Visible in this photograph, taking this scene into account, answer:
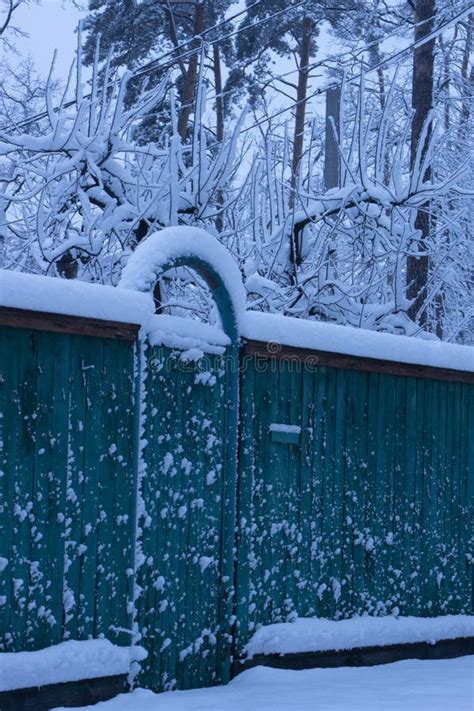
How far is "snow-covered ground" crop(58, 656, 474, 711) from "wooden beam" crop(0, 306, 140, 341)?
158 cm

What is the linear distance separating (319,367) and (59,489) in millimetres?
1951

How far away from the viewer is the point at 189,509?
16.5ft

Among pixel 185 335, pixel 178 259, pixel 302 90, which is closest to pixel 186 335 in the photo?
pixel 185 335

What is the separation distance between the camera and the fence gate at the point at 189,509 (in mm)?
4816

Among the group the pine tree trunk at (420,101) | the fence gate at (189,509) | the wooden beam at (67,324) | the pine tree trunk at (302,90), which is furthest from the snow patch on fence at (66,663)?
the pine tree trunk at (302,90)

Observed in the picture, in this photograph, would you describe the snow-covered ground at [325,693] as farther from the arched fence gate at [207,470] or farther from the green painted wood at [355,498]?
the green painted wood at [355,498]

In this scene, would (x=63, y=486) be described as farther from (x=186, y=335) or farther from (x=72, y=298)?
(x=186, y=335)

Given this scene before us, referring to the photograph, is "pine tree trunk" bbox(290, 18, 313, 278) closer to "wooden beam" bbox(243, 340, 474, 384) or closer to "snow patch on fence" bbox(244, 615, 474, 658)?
"wooden beam" bbox(243, 340, 474, 384)

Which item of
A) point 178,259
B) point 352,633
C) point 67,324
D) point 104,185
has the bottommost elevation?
point 352,633

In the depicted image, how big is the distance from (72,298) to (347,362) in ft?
6.80

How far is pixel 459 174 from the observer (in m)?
8.95

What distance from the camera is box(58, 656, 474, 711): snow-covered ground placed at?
15.0 ft

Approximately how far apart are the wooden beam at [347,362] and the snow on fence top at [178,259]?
229 mm

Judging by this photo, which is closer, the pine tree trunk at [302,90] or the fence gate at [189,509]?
the fence gate at [189,509]
